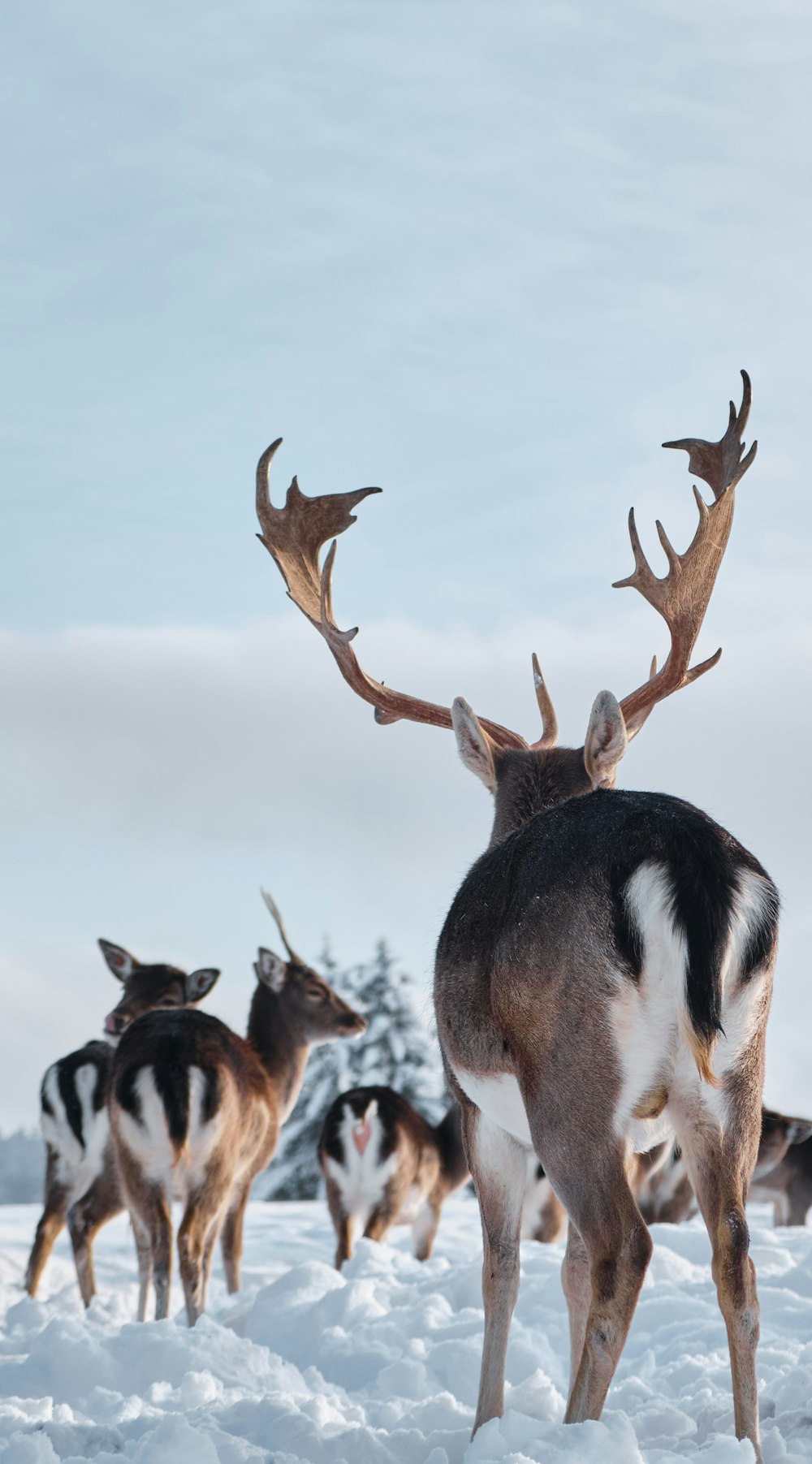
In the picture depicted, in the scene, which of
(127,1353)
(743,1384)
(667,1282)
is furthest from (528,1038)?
(667,1282)

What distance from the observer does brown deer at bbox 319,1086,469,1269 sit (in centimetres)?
1147

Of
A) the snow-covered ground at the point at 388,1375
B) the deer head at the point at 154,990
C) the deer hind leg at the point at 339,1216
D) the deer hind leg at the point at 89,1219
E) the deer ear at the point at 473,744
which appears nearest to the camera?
the snow-covered ground at the point at 388,1375

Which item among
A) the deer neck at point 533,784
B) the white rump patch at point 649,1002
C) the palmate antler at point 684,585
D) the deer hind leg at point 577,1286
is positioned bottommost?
the deer hind leg at point 577,1286

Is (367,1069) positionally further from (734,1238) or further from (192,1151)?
(734,1238)

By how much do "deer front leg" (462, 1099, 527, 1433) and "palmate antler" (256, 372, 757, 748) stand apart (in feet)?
6.42

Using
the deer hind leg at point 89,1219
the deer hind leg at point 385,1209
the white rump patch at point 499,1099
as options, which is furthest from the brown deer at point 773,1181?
the white rump patch at point 499,1099

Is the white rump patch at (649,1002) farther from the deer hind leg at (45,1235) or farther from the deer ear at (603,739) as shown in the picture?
the deer hind leg at (45,1235)

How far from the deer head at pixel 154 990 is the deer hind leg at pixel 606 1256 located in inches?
275

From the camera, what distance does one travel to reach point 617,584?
706 centimetres

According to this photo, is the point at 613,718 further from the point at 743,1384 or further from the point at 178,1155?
the point at 178,1155

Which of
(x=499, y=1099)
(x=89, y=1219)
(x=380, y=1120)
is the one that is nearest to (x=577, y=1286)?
(x=499, y=1099)

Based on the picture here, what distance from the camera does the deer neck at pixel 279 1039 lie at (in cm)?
1070

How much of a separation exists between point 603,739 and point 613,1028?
1680mm

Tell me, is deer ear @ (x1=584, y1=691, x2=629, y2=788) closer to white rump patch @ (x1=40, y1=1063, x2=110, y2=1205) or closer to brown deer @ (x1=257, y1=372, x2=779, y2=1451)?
brown deer @ (x1=257, y1=372, x2=779, y2=1451)
